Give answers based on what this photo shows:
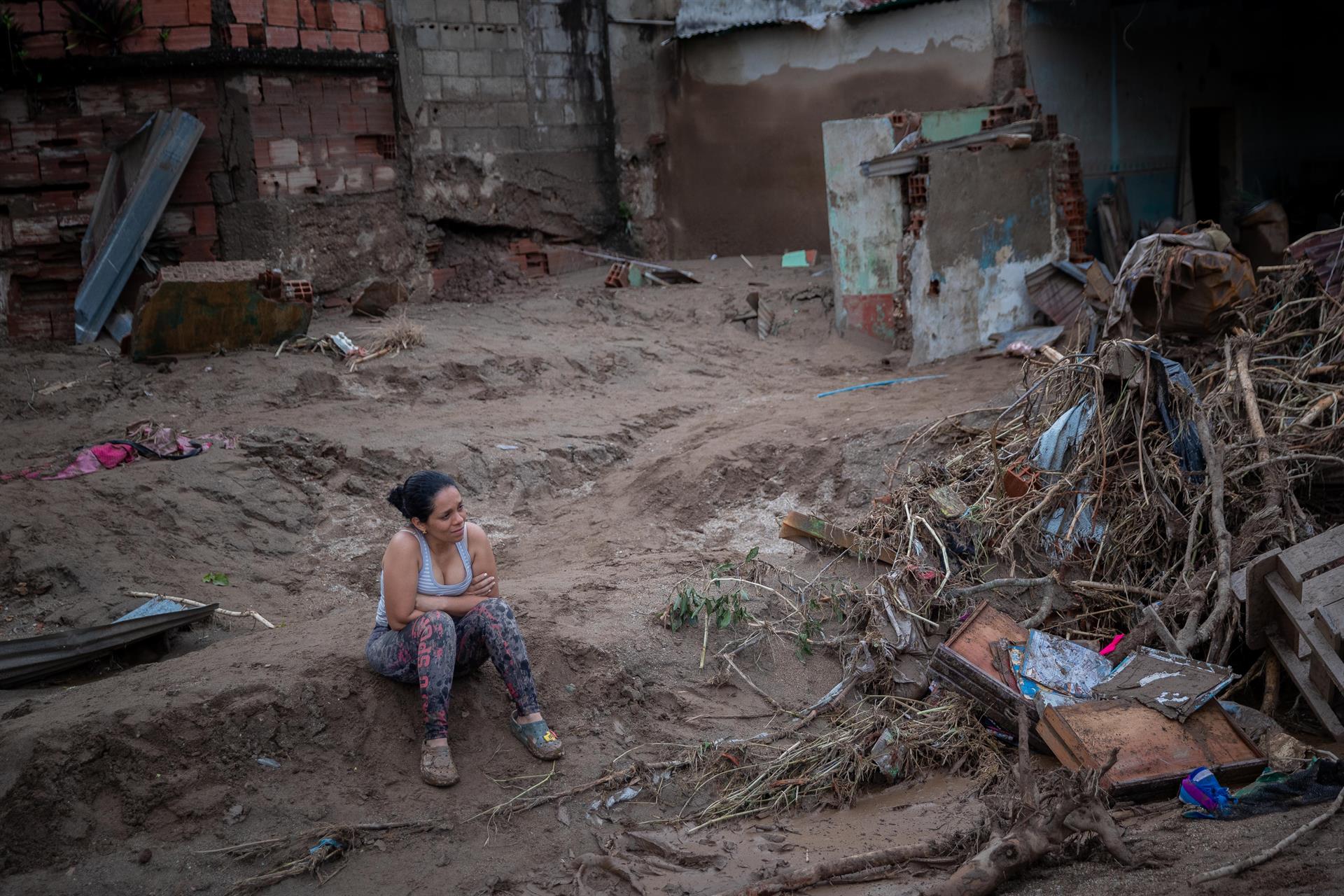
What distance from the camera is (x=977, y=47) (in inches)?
436

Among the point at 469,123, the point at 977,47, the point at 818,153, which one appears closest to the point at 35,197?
the point at 469,123

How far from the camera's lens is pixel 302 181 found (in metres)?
Result: 11.4

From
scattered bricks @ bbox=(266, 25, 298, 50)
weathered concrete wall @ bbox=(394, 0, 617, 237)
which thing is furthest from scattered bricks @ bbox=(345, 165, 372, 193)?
scattered bricks @ bbox=(266, 25, 298, 50)

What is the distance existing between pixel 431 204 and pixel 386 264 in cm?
95

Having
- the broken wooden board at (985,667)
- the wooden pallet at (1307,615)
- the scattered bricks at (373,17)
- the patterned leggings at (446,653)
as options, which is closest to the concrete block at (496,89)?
the scattered bricks at (373,17)

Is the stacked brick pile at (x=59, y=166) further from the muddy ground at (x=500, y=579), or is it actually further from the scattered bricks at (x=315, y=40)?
the scattered bricks at (x=315, y=40)

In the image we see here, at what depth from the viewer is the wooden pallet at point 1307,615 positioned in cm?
407

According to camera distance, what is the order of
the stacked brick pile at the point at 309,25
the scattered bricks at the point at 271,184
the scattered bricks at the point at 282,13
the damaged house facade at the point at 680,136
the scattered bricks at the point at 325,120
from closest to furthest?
the damaged house facade at the point at 680,136, the stacked brick pile at the point at 309,25, the scattered bricks at the point at 282,13, the scattered bricks at the point at 271,184, the scattered bricks at the point at 325,120

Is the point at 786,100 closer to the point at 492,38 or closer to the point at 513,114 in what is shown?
the point at 513,114

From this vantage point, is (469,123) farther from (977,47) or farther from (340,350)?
(977,47)

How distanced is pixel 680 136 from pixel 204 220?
627 centimetres

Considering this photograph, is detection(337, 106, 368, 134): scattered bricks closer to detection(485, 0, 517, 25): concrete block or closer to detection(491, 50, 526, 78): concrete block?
detection(491, 50, 526, 78): concrete block

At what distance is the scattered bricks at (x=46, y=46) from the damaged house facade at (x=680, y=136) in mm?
28

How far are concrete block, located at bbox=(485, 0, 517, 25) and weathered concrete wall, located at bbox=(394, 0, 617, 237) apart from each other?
0.01 m
